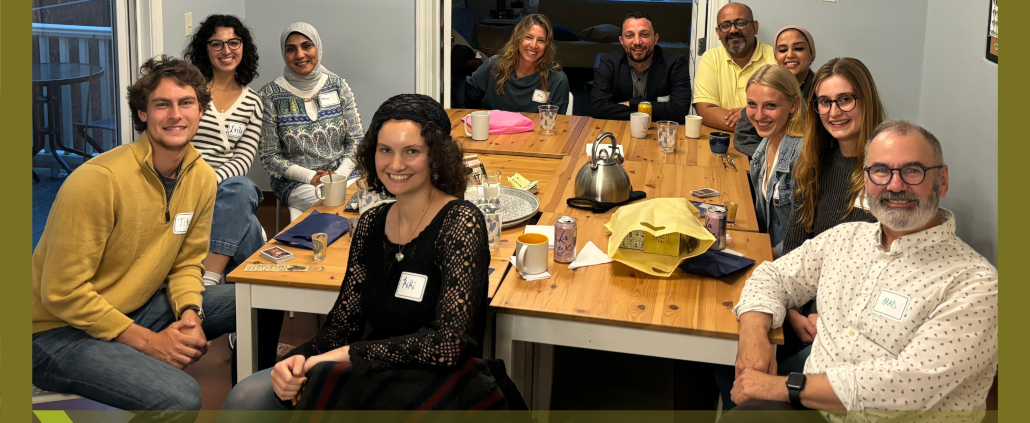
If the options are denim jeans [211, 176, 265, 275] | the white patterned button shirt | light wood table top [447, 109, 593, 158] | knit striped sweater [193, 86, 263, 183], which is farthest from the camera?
light wood table top [447, 109, 593, 158]

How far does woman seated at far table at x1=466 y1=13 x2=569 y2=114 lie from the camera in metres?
4.45

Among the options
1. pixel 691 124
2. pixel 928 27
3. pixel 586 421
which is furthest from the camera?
pixel 928 27

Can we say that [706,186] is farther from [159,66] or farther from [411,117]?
[159,66]

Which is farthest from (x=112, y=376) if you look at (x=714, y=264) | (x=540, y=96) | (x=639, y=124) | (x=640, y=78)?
(x=640, y=78)

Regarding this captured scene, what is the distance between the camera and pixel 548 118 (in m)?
4.03

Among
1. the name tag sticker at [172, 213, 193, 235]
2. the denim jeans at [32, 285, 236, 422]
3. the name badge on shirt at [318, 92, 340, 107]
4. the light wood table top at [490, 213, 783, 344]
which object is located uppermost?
the name badge on shirt at [318, 92, 340, 107]

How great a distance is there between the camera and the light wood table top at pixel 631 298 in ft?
6.55

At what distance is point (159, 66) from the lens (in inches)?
94.4

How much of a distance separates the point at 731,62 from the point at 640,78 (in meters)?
0.53

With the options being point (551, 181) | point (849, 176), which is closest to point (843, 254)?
point (849, 176)

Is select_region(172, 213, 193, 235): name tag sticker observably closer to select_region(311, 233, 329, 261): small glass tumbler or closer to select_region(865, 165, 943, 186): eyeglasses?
select_region(311, 233, 329, 261): small glass tumbler

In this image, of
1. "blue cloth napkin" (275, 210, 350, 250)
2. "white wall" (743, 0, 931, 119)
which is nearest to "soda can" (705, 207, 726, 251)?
"blue cloth napkin" (275, 210, 350, 250)

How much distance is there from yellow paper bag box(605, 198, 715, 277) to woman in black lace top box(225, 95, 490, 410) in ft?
1.67

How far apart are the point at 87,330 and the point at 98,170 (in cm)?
42
